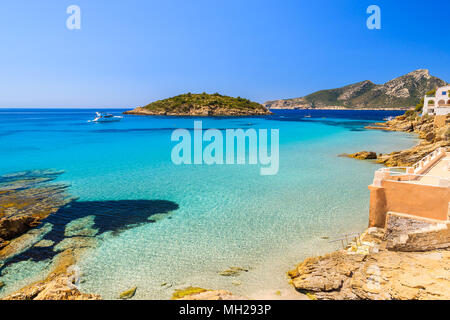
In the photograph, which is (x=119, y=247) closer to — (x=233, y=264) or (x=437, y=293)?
(x=233, y=264)

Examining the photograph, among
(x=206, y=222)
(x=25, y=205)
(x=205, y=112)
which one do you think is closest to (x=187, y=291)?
(x=206, y=222)

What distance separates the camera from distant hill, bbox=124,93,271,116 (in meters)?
138

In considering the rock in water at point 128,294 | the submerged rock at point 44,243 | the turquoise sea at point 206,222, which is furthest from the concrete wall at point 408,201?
the submerged rock at point 44,243

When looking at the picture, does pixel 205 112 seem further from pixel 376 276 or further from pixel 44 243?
pixel 376 276

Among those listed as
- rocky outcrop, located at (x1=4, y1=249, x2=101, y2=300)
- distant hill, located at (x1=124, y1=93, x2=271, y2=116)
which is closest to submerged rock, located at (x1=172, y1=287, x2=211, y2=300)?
rocky outcrop, located at (x1=4, y1=249, x2=101, y2=300)

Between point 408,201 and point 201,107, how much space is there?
134826 millimetres

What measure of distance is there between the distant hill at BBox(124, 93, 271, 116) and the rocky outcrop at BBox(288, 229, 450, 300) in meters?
132

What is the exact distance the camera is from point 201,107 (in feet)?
456

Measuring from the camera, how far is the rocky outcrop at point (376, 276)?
20.0ft

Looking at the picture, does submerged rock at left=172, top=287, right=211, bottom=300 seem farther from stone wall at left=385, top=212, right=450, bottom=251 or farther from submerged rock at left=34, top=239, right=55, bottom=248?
stone wall at left=385, top=212, right=450, bottom=251

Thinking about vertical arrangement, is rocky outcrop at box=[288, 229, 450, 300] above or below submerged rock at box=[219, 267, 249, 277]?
above

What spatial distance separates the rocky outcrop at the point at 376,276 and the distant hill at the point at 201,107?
Result: 131685mm

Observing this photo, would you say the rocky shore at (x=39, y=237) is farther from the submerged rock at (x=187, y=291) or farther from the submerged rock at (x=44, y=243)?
the submerged rock at (x=187, y=291)
